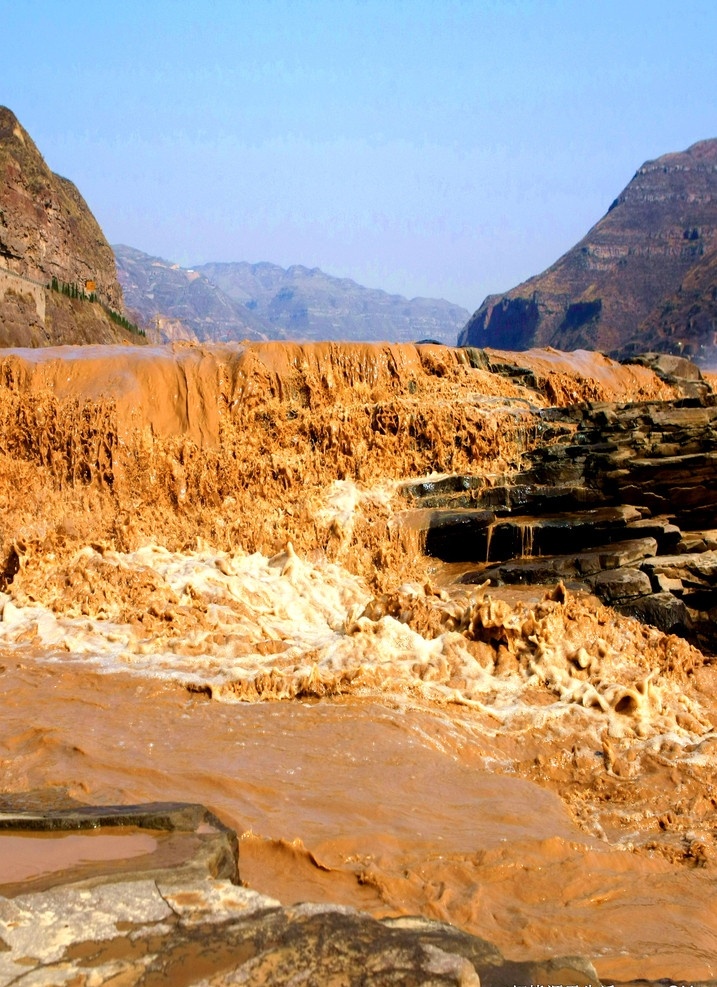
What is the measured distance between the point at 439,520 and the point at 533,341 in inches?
2899

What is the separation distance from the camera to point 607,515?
33.5 ft

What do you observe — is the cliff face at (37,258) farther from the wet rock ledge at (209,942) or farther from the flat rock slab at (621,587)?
the wet rock ledge at (209,942)

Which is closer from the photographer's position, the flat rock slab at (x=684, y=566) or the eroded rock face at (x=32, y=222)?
the flat rock slab at (x=684, y=566)

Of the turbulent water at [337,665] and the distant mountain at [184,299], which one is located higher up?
the distant mountain at [184,299]

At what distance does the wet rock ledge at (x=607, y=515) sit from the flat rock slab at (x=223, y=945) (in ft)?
22.1

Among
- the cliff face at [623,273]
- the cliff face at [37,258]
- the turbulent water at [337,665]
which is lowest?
the turbulent water at [337,665]

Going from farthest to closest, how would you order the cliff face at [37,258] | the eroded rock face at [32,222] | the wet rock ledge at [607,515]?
the eroded rock face at [32,222] → the cliff face at [37,258] → the wet rock ledge at [607,515]

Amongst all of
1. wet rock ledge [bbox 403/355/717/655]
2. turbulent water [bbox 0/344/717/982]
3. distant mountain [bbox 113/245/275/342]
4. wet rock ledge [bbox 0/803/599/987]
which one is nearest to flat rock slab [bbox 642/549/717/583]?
wet rock ledge [bbox 403/355/717/655]

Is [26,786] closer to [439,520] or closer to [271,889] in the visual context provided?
[271,889]

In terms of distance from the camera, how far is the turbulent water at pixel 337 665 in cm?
403

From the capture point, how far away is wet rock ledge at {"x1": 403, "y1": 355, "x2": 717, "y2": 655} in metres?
9.10

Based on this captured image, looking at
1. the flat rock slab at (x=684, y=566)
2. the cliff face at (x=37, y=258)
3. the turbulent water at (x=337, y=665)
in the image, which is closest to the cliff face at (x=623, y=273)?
the cliff face at (x=37, y=258)

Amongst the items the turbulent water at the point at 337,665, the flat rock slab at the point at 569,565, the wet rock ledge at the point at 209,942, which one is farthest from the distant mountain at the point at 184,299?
the wet rock ledge at the point at 209,942

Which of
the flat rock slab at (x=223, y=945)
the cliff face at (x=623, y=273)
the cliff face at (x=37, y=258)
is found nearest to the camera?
the flat rock slab at (x=223, y=945)
